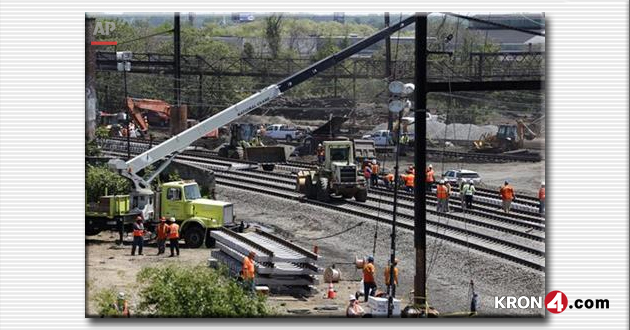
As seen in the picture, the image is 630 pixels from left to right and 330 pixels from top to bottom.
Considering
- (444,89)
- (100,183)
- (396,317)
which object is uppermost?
(444,89)

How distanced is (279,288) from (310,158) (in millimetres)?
23594

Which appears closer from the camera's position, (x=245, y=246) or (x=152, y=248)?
(x=245, y=246)

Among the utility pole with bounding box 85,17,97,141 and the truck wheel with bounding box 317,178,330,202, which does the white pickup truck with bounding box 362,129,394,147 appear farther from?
the utility pole with bounding box 85,17,97,141

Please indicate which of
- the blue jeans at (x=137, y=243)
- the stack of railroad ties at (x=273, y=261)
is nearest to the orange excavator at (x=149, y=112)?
the blue jeans at (x=137, y=243)

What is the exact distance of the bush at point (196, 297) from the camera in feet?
68.5

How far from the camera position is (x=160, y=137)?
1630 inches

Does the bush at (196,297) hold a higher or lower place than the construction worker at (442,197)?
lower

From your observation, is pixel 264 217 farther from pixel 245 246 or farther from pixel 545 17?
pixel 545 17

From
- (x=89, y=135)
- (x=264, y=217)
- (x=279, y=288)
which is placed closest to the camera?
(x=279, y=288)

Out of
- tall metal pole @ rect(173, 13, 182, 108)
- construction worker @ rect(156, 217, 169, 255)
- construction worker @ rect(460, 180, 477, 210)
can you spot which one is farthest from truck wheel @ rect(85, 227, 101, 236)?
construction worker @ rect(460, 180, 477, 210)

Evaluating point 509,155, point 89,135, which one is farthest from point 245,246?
point 509,155

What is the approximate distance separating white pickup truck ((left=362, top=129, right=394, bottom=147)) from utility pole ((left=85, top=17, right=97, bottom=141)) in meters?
25.9

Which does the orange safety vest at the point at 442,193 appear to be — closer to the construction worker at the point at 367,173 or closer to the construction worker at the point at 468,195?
the construction worker at the point at 468,195

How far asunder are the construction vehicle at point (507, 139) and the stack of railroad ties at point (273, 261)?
1151 inches
